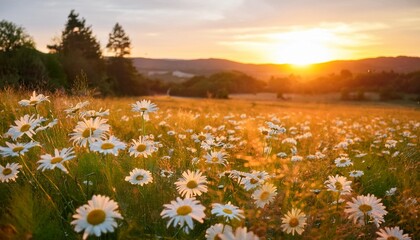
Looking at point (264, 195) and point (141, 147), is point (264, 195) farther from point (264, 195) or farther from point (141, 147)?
point (141, 147)

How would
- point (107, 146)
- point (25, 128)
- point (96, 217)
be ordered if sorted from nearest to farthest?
point (96, 217)
point (107, 146)
point (25, 128)

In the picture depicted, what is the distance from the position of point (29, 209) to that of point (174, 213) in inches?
35.1

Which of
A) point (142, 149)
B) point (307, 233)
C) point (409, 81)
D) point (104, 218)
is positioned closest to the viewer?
point (104, 218)

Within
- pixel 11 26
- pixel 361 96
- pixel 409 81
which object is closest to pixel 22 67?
pixel 11 26

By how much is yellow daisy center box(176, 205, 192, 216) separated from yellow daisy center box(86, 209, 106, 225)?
0.39 meters

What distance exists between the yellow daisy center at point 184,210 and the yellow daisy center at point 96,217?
394 millimetres

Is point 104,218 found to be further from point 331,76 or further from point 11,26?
point 331,76

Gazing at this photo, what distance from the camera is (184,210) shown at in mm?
1885

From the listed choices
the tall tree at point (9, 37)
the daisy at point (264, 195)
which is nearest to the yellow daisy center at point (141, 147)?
the daisy at point (264, 195)

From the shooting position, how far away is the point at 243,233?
1555mm

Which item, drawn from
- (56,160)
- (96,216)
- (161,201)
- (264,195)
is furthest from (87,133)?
(264,195)

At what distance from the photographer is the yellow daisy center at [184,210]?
6.12ft

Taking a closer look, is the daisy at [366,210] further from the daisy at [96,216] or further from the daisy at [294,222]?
the daisy at [96,216]

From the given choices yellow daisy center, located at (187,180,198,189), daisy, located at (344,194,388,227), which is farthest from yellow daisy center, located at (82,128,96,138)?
daisy, located at (344,194,388,227)
